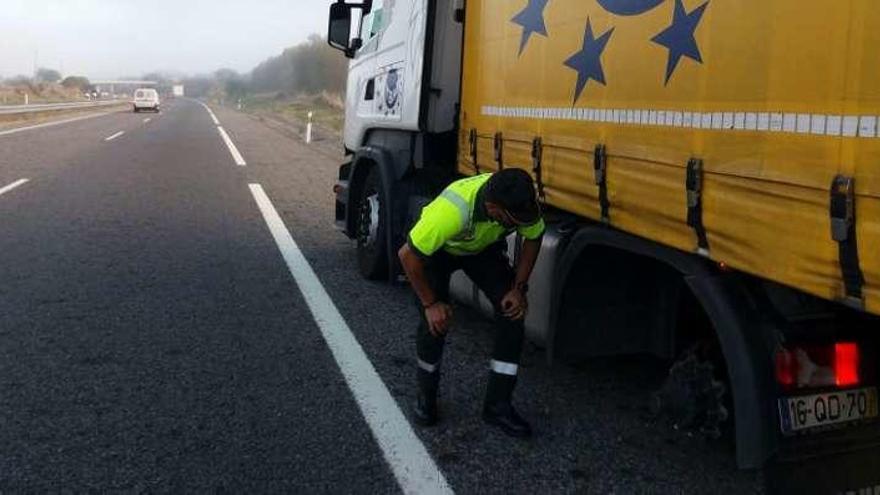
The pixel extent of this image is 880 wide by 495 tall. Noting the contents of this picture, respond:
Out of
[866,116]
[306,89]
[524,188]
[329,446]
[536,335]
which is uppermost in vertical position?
[306,89]

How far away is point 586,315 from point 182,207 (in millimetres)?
8313

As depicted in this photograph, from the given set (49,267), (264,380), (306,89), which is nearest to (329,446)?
(264,380)

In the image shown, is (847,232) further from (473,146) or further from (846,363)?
(473,146)

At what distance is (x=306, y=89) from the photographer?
3196 inches

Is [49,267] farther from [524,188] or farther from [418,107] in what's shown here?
[524,188]

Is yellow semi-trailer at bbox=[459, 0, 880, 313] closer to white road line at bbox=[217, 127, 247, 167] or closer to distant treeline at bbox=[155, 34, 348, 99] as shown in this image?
white road line at bbox=[217, 127, 247, 167]

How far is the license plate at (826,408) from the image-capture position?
9.08ft

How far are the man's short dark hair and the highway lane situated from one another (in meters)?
1.22

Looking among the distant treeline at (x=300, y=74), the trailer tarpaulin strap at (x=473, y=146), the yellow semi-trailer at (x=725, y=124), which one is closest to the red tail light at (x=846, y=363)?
the yellow semi-trailer at (x=725, y=124)

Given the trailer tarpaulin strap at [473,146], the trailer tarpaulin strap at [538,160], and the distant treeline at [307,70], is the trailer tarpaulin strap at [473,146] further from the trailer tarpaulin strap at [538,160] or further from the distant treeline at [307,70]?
the distant treeline at [307,70]

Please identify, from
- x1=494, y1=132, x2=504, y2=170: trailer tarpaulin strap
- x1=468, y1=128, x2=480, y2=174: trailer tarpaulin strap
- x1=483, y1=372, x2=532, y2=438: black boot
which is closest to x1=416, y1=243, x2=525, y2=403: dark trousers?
x1=483, y1=372, x2=532, y2=438: black boot

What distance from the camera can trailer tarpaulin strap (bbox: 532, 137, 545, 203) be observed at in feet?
13.7

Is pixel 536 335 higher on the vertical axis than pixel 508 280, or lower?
lower

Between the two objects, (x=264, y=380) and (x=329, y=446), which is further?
(x=264, y=380)
